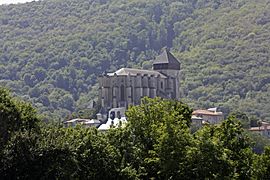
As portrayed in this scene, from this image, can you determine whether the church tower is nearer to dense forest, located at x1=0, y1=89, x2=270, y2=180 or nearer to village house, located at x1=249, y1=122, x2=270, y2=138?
village house, located at x1=249, y1=122, x2=270, y2=138

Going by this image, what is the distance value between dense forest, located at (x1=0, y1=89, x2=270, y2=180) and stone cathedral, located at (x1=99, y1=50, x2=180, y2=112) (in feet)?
375

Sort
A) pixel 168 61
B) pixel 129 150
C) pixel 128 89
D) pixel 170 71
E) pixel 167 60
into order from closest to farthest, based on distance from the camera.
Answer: pixel 129 150, pixel 128 89, pixel 170 71, pixel 168 61, pixel 167 60

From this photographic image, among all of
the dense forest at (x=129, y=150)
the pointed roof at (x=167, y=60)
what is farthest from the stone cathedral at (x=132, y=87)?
the dense forest at (x=129, y=150)

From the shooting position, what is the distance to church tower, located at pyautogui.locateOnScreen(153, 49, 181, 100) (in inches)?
6491

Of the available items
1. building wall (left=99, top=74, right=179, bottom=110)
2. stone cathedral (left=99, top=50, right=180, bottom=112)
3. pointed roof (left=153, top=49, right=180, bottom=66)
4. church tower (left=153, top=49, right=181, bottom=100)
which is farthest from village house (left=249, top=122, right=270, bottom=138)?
pointed roof (left=153, top=49, right=180, bottom=66)

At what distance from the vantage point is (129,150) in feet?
134

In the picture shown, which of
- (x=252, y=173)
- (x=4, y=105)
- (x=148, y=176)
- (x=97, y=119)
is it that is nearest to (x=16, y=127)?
(x=4, y=105)

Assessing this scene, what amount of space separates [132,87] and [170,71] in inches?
486

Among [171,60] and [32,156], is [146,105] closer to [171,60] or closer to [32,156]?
[32,156]

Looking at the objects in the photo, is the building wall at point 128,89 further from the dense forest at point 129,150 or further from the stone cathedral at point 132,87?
the dense forest at point 129,150

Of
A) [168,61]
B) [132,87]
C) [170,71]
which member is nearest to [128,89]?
[132,87]

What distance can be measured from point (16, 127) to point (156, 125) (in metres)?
7.00

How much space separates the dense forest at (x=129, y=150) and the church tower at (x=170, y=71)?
12053cm

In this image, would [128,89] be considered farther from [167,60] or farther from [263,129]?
[263,129]
